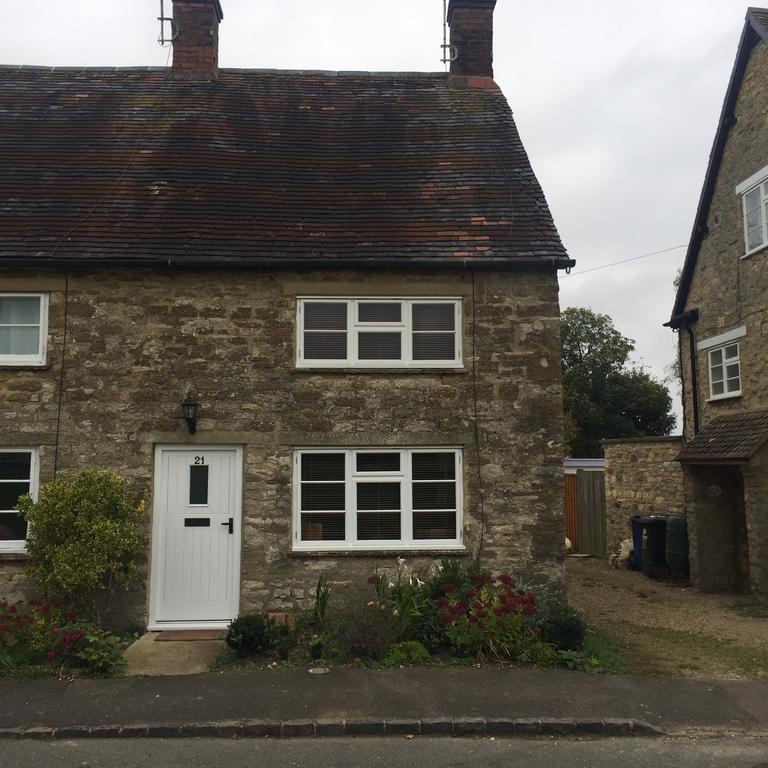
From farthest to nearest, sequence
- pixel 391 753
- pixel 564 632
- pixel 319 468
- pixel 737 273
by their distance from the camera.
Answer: pixel 737 273
pixel 319 468
pixel 564 632
pixel 391 753

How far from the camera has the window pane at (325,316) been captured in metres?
9.49

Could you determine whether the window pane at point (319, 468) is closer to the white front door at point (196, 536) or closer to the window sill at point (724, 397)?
the white front door at point (196, 536)

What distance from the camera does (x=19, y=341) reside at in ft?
30.4

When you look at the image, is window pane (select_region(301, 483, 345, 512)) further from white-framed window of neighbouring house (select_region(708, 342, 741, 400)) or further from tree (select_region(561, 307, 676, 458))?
tree (select_region(561, 307, 676, 458))

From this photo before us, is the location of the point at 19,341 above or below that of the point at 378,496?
above

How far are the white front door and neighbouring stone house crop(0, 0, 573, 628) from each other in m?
0.03

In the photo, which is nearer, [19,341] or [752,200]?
[19,341]

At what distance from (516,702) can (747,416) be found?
8925 mm

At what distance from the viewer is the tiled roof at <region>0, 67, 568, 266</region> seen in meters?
9.52

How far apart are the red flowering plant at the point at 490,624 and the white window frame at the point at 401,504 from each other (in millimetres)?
1021

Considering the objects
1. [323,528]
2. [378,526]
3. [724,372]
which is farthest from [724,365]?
[323,528]

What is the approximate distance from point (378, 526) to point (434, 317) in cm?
289

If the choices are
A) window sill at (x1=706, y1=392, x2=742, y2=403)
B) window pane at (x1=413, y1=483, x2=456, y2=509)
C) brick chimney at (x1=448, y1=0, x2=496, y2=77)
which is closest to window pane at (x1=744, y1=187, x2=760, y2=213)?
window sill at (x1=706, y1=392, x2=742, y2=403)

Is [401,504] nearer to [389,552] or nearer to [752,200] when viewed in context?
[389,552]
